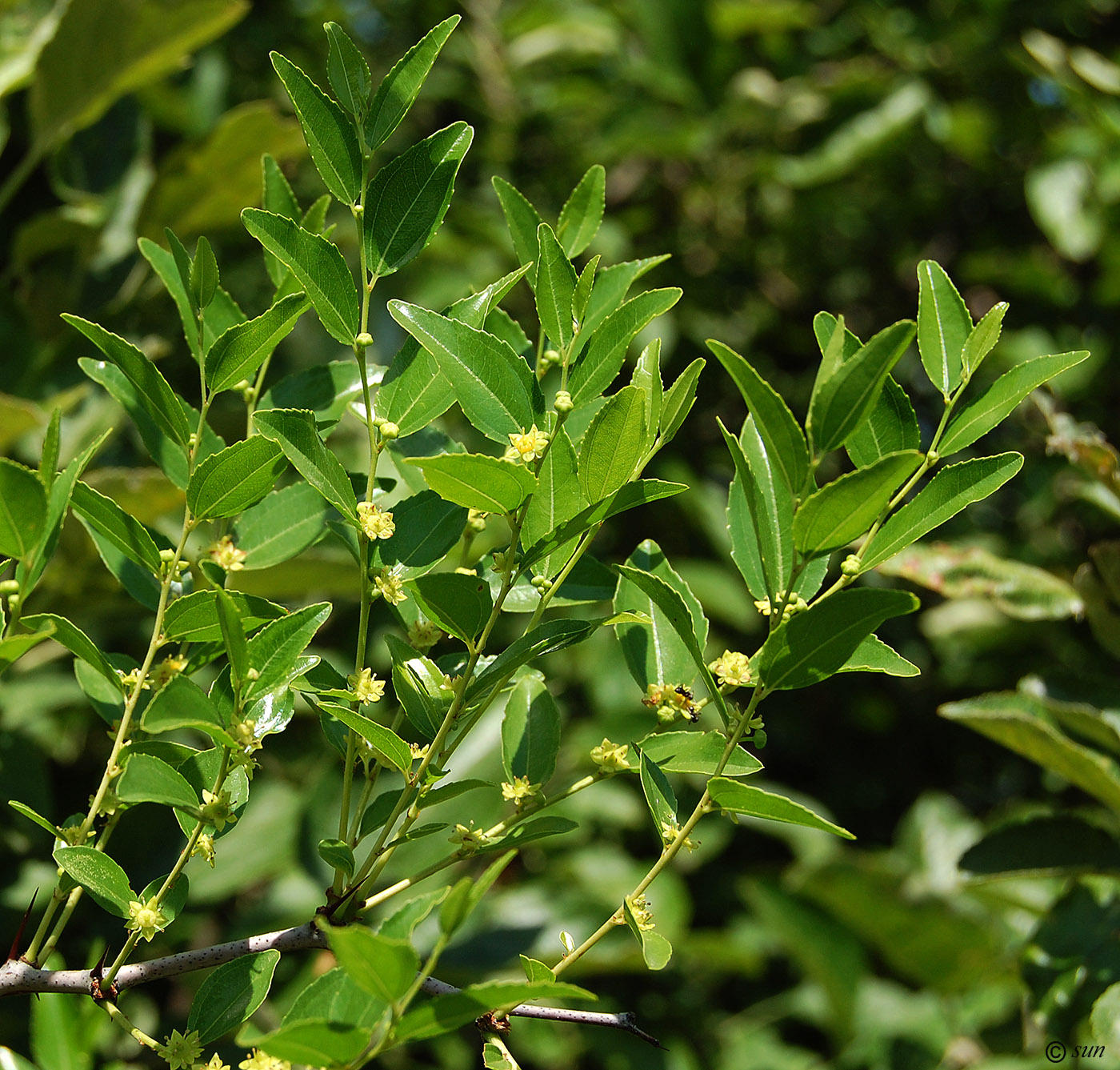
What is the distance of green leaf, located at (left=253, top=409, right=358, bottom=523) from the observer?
0.53 meters

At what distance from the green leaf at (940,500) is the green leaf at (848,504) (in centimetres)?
5

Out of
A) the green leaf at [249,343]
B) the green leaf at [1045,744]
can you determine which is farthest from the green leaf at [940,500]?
the green leaf at [1045,744]

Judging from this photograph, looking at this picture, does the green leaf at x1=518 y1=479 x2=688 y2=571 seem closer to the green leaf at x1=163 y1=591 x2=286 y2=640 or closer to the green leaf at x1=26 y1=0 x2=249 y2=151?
the green leaf at x1=163 y1=591 x2=286 y2=640

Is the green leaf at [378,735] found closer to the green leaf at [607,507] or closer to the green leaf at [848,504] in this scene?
the green leaf at [607,507]

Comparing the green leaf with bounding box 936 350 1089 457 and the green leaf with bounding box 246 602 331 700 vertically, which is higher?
the green leaf with bounding box 936 350 1089 457

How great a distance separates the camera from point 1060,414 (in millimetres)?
1226

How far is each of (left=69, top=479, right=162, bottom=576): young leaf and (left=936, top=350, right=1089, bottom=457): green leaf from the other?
1.47 ft

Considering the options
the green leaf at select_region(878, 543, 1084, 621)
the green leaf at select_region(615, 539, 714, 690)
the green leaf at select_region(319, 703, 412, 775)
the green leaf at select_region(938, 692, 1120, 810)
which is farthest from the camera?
the green leaf at select_region(878, 543, 1084, 621)

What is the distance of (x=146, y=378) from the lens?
59 cm

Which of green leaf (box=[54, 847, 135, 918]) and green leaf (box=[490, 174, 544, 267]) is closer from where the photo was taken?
green leaf (box=[54, 847, 135, 918])

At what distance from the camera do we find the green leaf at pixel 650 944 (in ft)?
1.78

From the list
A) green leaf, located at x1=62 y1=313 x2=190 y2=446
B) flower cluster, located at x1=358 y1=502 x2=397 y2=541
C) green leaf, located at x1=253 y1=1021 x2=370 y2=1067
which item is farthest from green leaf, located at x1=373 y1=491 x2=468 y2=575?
green leaf, located at x1=253 y1=1021 x2=370 y2=1067

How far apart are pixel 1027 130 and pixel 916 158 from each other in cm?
30

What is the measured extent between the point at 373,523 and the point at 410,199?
0.61 ft
